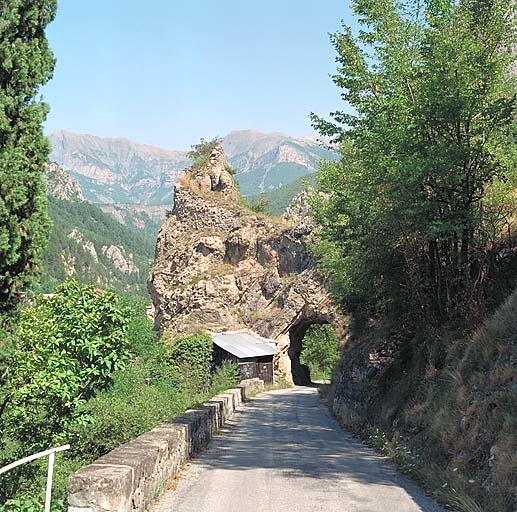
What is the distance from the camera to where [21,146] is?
26.8ft

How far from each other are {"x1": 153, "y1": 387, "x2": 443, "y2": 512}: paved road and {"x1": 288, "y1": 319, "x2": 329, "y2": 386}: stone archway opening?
29401mm

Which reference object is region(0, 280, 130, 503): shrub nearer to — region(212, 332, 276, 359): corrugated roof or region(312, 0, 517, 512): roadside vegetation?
region(312, 0, 517, 512): roadside vegetation

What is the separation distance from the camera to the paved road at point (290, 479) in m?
6.84

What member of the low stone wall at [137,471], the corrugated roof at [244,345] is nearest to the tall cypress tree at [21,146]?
the low stone wall at [137,471]

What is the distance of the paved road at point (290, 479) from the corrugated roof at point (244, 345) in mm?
21666

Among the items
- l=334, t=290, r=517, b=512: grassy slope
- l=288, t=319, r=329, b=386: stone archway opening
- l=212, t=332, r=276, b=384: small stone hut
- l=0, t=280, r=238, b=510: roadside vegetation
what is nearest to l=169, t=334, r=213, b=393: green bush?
l=212, t=332, r=276, b=384: small stone hut

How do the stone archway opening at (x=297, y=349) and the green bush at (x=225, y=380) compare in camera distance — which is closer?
the green bush at (x=225, y=380)

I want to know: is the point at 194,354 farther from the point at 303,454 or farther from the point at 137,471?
the point at 137,471

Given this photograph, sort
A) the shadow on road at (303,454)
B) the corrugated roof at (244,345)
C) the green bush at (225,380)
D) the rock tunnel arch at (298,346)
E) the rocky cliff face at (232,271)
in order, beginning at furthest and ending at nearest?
the rock tunnel arch at (298,346), the rocky cliff face at (232,271), the corrugated roof at (244,345), the green bush at (225,380), the shadow on road at (303,454)

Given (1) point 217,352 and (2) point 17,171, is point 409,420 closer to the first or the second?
(2) point 17,171

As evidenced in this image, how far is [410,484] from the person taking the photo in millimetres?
8211

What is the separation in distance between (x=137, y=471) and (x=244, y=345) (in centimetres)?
3217

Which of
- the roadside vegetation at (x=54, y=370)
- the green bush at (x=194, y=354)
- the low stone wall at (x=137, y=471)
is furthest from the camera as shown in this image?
the green bush at (x=194, y=354)

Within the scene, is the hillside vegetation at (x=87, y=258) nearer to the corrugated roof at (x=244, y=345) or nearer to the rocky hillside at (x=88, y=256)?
the rocky hillside at (x=88, y=256)
